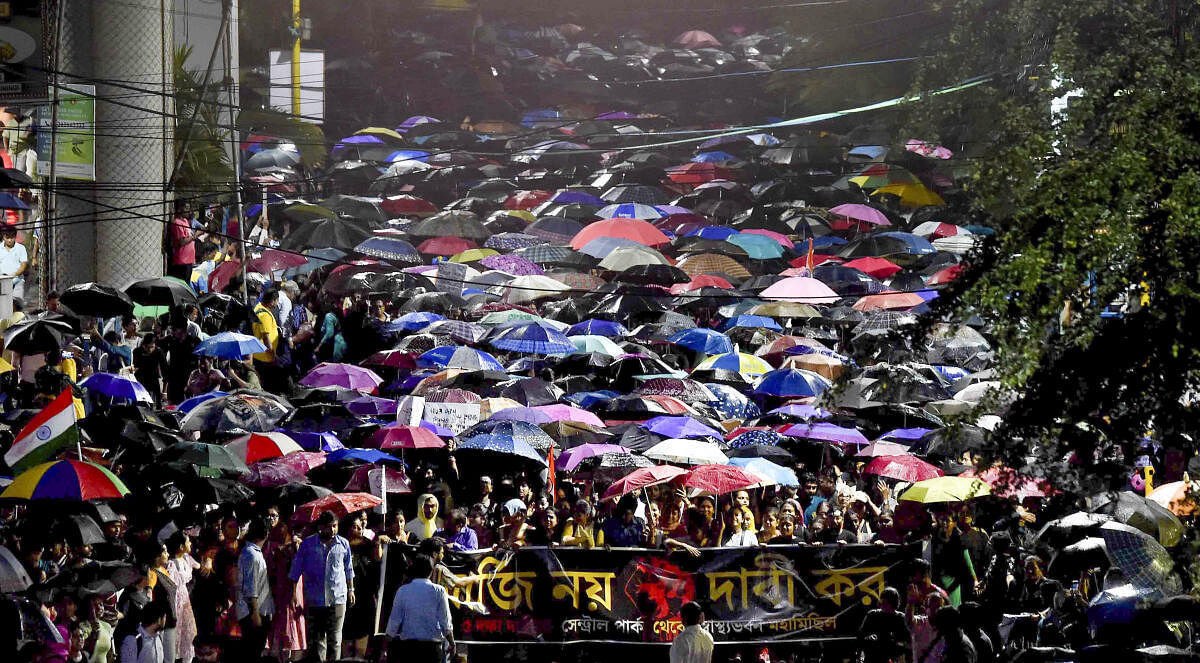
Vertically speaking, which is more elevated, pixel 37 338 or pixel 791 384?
pixel 37 338

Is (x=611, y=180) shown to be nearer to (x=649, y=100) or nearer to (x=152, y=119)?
(x=649, y=100)

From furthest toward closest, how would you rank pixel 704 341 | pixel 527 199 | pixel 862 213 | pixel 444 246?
1. pixel 527 199
2. pixel 862 213
3. pixel 444 246
4. pixel 704 341

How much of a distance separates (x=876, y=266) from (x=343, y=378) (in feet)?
48.8

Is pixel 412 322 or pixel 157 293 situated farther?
pixel 412 322

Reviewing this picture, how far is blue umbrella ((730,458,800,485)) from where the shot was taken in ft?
61.7

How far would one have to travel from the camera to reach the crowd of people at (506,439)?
13.5 metres

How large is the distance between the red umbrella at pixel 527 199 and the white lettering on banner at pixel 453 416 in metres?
21.9

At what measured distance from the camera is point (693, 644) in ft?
41.0

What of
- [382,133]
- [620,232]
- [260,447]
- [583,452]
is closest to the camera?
[260,447]

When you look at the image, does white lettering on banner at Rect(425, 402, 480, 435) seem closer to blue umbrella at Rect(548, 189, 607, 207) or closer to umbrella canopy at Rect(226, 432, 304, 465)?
umbrella canopy at Rect(226, 432, 304, 465)

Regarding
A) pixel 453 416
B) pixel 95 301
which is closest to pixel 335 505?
pixel 453 416

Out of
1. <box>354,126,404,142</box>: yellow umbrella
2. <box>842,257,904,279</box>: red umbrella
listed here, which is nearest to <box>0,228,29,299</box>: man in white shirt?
<box>842,257,904,279</box>: red umbrella

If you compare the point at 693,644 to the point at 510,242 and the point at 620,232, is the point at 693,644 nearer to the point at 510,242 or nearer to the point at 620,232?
the point at 620,232

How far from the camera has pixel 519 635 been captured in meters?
14.4
